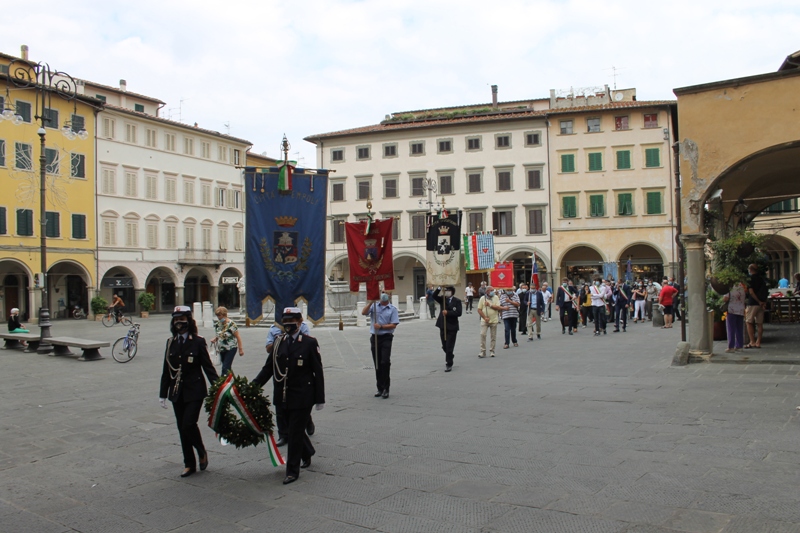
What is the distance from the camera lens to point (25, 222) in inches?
1515

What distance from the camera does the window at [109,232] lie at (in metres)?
43.3

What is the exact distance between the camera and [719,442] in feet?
22.1

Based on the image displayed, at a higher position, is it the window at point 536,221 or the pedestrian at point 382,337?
the window at point 536,221

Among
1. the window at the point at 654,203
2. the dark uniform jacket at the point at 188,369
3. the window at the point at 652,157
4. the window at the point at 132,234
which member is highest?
the window at the point at 652,157

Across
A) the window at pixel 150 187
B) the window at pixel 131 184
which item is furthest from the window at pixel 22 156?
the window at pixel 150 187

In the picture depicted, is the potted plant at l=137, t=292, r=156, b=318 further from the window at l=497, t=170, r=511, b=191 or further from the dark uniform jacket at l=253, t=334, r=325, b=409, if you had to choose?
the dark uniform jacket at l=253, t=334, r=325, b=409

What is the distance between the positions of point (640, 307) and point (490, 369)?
14714mm

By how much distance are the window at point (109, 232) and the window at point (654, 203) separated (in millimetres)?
34721

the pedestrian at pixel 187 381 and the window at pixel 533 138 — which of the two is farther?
the window at pixel 533 138

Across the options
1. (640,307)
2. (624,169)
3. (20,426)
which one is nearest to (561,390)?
(20,426)

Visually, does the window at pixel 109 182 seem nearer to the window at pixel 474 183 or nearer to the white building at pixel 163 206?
the white building at pixel 163 206

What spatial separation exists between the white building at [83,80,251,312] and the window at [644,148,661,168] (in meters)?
29.7

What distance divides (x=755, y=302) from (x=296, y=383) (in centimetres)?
1104

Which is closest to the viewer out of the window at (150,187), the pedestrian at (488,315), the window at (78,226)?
the pedestrian at (488,315)
